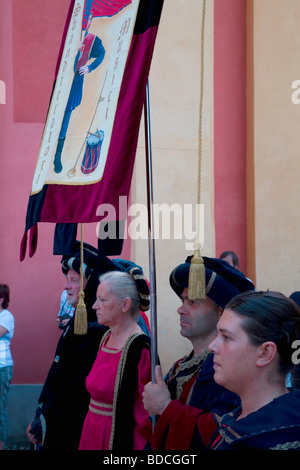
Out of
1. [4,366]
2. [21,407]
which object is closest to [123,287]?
[4,366]

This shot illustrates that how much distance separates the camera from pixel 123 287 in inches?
138

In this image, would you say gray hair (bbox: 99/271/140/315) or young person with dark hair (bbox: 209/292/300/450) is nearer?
young person with dark hair (bbox: 209/292/300/450)

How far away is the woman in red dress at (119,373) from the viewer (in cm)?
314

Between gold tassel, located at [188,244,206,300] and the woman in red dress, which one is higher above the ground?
gold tassel, located at [188,244,206,300]

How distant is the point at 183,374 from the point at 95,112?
3.92 feet

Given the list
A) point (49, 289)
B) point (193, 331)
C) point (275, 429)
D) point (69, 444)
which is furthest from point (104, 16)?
point (49, 289)

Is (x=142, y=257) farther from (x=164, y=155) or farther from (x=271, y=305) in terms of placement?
(x=271, y=305)

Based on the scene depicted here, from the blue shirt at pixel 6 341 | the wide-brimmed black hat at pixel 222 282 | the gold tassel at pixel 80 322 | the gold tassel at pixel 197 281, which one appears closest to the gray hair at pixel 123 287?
the gold tassel at pixel 80 322

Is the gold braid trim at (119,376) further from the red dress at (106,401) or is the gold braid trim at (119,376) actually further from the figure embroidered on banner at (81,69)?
the figure embroidered on banner at (81,69)

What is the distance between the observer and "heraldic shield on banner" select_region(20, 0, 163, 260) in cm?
241

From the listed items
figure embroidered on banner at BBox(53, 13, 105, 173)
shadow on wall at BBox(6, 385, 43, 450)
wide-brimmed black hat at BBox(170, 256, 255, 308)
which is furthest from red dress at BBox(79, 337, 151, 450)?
shadow on wall at BBox(6, 385, 43, 450)

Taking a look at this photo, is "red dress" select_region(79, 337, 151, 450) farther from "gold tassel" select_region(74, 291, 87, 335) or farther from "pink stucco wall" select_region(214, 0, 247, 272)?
"pink stucco wall" select_region(214, 0, 247, 272)

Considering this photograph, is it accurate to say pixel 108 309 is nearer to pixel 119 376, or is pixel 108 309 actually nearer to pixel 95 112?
pixel 119 376

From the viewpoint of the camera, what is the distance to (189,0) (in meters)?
6.19
